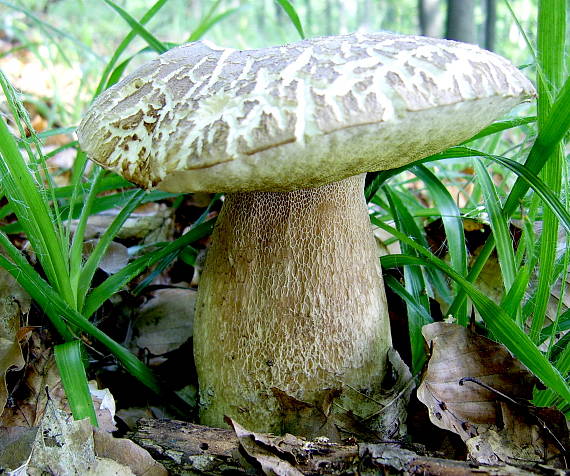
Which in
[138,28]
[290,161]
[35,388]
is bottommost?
[35,388]

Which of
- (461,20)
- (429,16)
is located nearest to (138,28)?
(461,20)

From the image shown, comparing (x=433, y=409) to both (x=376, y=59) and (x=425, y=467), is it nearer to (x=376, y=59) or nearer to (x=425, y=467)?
(x=425, y=467)

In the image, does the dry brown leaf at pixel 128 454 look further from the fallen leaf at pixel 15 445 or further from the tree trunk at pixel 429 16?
the tree trunk at pixel 429 16

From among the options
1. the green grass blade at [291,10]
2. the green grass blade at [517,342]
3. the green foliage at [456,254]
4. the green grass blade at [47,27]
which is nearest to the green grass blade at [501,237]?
the green foliage at [456,254]

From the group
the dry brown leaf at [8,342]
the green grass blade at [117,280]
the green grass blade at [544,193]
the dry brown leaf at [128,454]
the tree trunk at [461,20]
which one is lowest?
the dry brown leaf at [128,454]

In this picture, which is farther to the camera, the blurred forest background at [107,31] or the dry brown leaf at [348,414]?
the blurred forest background at [107,31]

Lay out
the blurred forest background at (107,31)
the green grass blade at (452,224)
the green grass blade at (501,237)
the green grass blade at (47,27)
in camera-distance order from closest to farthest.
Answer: the green grass blade at (501,237)
the green grass blade at (452,224)
the green grass blade at (47,27)
the blurred forest background at (107,31)

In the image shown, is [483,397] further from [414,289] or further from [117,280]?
[117,280]

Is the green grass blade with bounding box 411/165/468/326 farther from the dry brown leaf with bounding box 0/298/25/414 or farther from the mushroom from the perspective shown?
the dry brown leaf with bounding box 0/298/25/414
